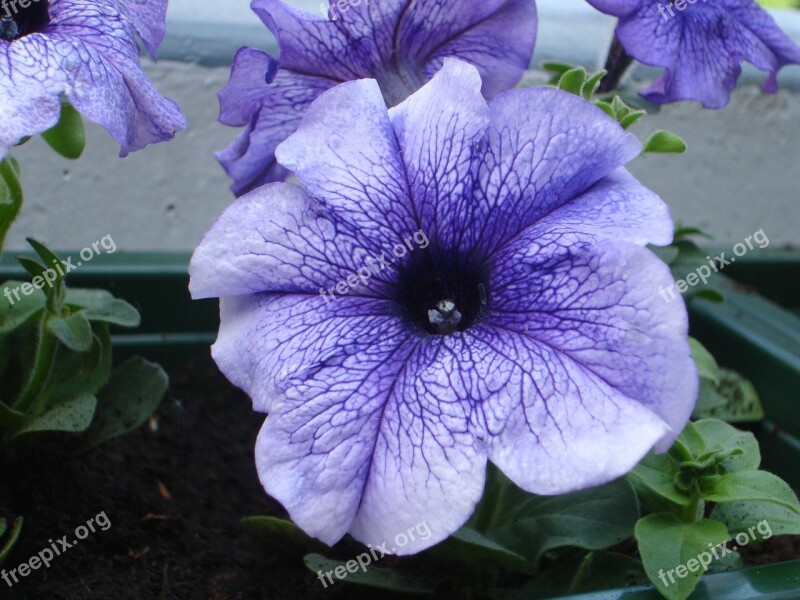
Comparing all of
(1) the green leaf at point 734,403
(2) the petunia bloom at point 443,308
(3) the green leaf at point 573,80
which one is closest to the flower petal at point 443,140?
(2) the petunia bloom at point 443,308

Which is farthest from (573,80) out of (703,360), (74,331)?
(74,331)

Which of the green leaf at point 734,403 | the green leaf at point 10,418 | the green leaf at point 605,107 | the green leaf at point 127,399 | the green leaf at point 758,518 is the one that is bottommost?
the green leaf at point 734,403

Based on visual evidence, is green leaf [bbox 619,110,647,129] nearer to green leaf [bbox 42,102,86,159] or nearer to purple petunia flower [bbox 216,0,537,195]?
purple petunia flower [bbox 216,0,537,195]

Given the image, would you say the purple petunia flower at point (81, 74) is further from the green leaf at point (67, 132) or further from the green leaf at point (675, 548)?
the green leaf at point (675, 548)

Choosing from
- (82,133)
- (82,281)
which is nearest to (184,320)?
(82,281)

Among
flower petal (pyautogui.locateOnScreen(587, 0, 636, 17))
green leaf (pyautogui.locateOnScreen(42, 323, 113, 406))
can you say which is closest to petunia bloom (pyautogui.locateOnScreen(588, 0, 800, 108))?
Answer: flower petal (pyautogui.locateOnScreen(587, 0, 636, 17))

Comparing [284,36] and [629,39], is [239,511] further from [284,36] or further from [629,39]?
[629,39]
